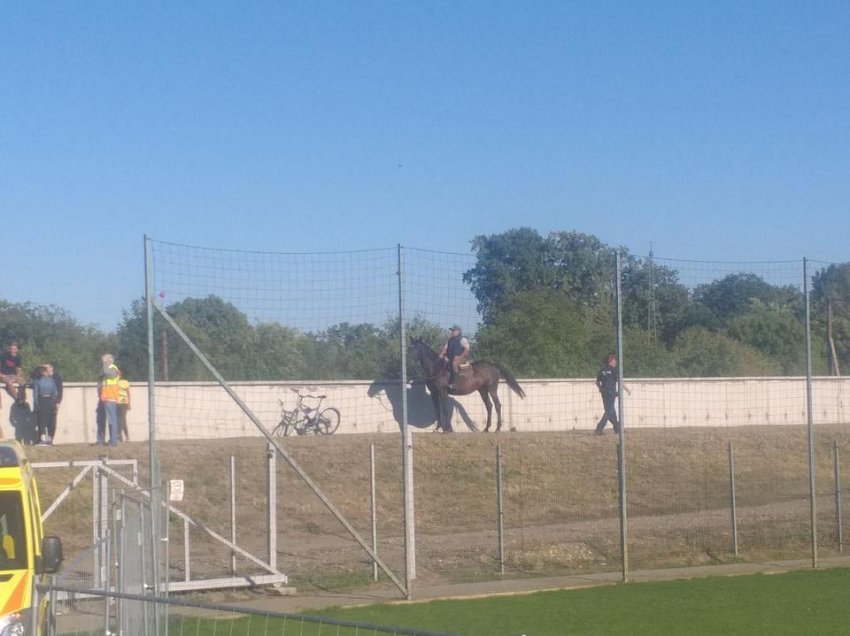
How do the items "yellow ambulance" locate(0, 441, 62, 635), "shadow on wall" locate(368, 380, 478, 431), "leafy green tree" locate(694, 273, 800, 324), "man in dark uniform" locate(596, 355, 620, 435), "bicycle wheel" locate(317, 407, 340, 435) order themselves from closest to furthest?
"yellow ambulance" locate(0, 441, 62, 635), "leafy green tree" locate(694, 273, 800, 324), "man in dark uniform" locate(596, 355, 620, 435), "bicycle wheel" locate(317, 407, 340, 435), "shadow on wall" locate(368, 380, 478, 431)

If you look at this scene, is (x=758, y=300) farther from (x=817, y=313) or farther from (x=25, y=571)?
(x=25, y=571)

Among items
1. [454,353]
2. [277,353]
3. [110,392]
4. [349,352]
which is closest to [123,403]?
[110,392]

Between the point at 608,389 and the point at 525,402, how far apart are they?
696 cm

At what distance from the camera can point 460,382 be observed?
26812 millimetres

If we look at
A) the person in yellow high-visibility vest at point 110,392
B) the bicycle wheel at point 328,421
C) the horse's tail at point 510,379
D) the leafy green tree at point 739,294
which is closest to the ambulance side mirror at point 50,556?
the leafy green tree at point 739,294

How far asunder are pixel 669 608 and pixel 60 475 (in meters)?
13.0

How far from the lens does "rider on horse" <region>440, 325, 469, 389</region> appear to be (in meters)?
23.2

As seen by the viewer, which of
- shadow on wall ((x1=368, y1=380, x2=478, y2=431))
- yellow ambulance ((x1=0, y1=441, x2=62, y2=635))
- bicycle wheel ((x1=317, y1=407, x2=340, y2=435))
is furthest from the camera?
shadow on wall ((x1=368, y1=380, x2=478, y2=431))

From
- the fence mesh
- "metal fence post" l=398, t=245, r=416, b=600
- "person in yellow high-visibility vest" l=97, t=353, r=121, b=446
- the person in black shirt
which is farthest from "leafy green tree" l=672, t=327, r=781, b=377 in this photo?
the person in black shirt

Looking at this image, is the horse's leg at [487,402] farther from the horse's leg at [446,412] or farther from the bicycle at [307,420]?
the bicycle at [307,420]

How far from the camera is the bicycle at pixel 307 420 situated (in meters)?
22.0

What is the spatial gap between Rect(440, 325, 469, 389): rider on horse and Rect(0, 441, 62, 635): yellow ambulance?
11816mm

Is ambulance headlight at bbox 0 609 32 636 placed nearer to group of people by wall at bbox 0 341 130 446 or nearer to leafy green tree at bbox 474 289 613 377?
leafy green tree at bbox 474 289 613 377

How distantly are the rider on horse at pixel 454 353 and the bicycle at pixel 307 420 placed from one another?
8.94 feet
